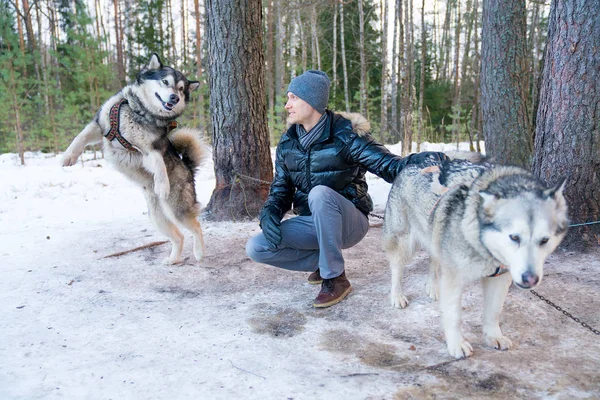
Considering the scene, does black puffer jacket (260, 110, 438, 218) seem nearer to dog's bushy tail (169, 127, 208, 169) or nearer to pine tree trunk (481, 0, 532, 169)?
dog's bushy tail (169, 127, 208, 169)

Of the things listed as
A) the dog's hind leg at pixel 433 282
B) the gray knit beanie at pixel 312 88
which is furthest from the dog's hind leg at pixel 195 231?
the dog's hind leg at pixel 433 282

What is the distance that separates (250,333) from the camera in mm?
2500

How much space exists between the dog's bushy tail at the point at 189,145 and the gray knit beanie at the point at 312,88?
1526 millimetres

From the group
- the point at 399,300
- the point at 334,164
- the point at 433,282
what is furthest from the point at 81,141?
the point at 433,282

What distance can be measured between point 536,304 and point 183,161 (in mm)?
3189

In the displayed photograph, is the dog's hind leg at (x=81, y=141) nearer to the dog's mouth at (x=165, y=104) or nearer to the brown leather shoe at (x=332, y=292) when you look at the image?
the dog's mouth at (x=165, y=104)

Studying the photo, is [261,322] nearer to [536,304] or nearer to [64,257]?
[536,304]

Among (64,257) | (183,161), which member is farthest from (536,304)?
(64,257)

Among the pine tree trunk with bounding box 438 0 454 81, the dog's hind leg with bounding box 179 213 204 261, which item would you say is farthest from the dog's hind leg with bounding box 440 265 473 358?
the pine tree trunk with bounding box 438 0 454 81

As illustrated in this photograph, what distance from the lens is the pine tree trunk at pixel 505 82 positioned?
4914mm

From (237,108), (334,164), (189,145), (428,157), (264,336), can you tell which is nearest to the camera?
(264,336)

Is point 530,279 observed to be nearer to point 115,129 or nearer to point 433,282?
point 433,282

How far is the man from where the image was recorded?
2.83m

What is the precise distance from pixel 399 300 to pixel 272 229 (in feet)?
3.24
